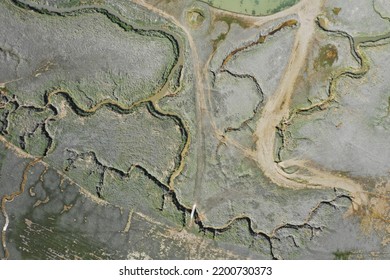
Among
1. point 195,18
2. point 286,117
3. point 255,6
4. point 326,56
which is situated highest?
point 255,6

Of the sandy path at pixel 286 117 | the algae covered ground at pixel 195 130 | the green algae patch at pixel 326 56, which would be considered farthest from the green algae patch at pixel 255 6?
the green algae patch at pixel 326 56

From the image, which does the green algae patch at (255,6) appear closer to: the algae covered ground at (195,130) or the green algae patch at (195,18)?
the algae covered ground at (195,130)

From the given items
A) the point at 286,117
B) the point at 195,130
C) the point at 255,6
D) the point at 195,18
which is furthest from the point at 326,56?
A: the point at 195,130

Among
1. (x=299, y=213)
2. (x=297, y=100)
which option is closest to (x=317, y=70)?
(x=297, y=100)

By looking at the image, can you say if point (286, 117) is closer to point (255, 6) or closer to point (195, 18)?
point (255, 6)

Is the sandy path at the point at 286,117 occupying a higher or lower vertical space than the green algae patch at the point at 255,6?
lower

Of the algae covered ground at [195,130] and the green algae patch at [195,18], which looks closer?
the algae covered ground at [195,130]

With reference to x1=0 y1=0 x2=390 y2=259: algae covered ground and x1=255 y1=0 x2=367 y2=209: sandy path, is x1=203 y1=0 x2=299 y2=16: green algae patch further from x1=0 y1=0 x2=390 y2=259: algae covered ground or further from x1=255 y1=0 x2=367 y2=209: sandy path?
x1=255 y1=0 x2=367 y2=209: sandy path
